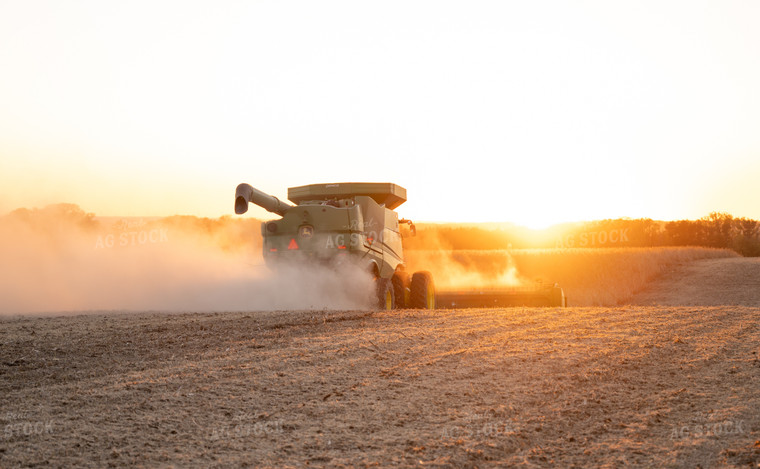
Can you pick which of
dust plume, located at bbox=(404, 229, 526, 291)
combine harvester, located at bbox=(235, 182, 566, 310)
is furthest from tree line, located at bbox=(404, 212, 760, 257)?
combine harvester, located at bbox=(235, 182, 566, 310)

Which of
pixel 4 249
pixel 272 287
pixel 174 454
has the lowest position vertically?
pixel 174 454

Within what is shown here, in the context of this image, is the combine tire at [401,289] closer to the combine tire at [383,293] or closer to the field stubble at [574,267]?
the combine tire at [383,293]

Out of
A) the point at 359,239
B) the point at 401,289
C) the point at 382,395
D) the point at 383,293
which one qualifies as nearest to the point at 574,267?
the point at 401,289

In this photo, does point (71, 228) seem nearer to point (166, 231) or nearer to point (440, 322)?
point (166, 231)

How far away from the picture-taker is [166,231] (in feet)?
67.4

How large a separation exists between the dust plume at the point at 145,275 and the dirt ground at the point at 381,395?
4.98 meters

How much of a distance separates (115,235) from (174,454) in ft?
54.6

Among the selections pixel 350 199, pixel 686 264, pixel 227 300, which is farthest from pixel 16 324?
pixel 686 264

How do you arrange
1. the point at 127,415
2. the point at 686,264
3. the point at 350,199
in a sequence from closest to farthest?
the point at 127,415
the point at 350,199
the point at 686,264

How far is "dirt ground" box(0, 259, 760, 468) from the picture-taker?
17.2 ft

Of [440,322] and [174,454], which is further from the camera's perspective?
[440,322]

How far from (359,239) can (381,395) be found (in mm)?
10179

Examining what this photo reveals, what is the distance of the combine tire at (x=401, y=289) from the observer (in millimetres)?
18430

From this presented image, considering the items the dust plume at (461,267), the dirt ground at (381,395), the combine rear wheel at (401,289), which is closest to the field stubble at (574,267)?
the dust plume at (461,267)
